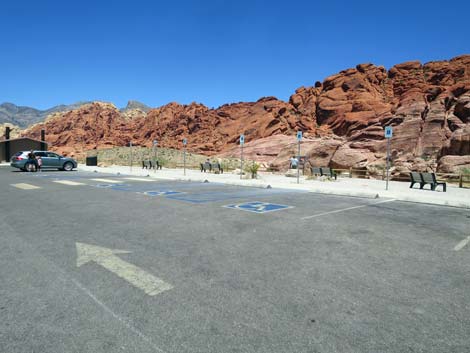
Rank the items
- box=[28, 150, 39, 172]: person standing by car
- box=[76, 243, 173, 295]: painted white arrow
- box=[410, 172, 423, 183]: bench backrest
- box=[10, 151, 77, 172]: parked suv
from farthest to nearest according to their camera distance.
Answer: box=[10, 151, 77, 172]: parked suv < box=[28, 150, 39, 172]: person standing by car < box=[410, 172, 423, 183]: bench backrest < box=[76, 243, 173, 295]: painted white arrow

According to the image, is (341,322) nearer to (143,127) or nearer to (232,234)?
(232,234)

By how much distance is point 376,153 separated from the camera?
90.7 ft

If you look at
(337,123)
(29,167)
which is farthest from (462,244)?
(337,123)

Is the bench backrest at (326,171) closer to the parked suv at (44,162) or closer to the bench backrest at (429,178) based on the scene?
the bench backrest at (429,178)

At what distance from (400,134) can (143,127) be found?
95.2 metres

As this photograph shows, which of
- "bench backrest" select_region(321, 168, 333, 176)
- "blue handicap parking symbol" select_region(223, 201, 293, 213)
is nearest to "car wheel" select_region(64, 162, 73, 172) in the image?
"bench backrest" select_region(321, 168, 333, 176)

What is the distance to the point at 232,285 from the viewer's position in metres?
3.67

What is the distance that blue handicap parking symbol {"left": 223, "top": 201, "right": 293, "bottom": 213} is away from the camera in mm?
8734

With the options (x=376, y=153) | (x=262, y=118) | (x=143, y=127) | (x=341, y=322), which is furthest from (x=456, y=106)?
(x=143, y=127)

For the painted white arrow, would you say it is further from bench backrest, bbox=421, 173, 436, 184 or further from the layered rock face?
the layered rock face

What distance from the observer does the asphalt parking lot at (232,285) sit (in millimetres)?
2625

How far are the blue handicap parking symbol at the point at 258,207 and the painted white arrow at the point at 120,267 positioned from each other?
446 cm

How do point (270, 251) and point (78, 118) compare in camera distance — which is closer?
point (270, 251)

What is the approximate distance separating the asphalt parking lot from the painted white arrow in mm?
15
